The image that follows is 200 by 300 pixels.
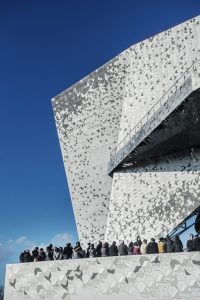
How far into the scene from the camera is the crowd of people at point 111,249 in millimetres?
16875

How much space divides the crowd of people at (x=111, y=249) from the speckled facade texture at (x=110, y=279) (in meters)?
0.37

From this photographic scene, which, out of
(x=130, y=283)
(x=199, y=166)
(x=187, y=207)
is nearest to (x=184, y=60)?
(x=199, y=166)

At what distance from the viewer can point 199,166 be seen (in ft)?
72.0

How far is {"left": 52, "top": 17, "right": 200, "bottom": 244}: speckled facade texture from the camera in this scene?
22.1 meters

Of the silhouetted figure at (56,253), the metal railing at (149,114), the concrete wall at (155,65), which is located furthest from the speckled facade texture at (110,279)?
the concrete wall at (155,65)

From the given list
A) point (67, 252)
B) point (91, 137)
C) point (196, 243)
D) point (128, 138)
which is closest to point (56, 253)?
point (67, 252)

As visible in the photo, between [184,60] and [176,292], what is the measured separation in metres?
10.7

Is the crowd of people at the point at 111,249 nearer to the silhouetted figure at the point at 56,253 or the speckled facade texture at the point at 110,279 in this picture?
the silhouetted figure at the point at 56,253

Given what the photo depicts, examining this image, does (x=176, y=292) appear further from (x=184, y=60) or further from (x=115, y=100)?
(x=115, y=100)

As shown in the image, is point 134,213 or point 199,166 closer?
point 199,166

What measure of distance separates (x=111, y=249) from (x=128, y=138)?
338 inches

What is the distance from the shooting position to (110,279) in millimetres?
17297

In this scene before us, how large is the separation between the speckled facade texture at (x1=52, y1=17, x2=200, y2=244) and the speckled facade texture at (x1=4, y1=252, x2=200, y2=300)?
5.06 m

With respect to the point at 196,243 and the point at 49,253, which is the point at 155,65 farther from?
the point at 196,243
